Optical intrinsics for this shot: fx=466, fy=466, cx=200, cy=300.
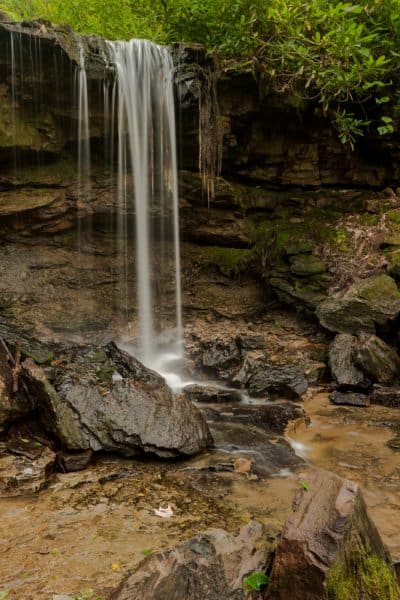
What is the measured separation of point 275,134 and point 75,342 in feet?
20.1

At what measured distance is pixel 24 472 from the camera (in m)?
4.18

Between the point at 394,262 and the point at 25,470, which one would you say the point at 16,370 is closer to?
the point at 25,470

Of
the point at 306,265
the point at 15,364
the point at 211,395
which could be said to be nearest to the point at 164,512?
the point at 15,364

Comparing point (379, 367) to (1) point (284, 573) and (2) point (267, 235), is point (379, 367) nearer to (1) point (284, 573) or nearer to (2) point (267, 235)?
(2) point (267, 235)

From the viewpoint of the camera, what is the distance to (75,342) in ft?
29.2

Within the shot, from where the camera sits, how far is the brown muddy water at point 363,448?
390cm

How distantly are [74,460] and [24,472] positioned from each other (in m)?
0.50

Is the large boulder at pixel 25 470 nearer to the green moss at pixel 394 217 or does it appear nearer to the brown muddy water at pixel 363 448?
the brown muddy water at pixel 363 448

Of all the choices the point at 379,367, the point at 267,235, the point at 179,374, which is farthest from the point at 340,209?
the point at 179,374

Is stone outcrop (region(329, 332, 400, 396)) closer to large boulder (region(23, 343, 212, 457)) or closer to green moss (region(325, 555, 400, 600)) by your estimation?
large boulder (region(23, 343, 212, 457))

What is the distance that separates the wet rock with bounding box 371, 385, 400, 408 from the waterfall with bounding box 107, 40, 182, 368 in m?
3.85

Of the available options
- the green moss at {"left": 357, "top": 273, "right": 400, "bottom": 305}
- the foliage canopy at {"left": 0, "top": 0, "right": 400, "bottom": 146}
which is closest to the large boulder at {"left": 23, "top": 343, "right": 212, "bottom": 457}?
the green moss at {"left": 357, "top": 273, "right": 400, "bottom": 305}

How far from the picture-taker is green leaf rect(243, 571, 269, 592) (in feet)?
7.95

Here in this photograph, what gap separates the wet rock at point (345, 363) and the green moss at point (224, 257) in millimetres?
3208
